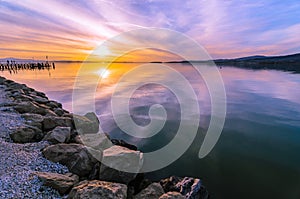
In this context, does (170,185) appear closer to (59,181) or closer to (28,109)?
(59,181)

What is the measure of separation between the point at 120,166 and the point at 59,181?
1354mm

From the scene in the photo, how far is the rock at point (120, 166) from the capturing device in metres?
4.34

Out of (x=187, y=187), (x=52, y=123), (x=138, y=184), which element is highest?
(x=52, y=123)

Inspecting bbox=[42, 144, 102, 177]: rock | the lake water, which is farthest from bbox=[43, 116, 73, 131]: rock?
the lake water

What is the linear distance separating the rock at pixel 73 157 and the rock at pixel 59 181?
1.54 feet

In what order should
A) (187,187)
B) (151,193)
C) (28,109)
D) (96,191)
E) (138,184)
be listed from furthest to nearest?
(28,109)
(138,184)
(187,187)
(151,193)
(96,191)

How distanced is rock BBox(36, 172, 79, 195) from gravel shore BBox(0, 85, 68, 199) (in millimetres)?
77

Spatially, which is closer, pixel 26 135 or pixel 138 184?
pixel 138 184

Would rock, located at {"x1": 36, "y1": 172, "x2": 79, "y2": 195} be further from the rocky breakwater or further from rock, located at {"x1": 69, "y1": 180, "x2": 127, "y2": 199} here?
rock, located at {"x1": 69, "y1": 180, "x2": 127, "y2": 199}

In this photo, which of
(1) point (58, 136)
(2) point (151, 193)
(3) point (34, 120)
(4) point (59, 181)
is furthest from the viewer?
(3) point (34, 120)

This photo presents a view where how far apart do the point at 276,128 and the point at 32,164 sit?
35.6 feet

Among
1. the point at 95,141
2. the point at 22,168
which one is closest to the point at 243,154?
the point at 95,141

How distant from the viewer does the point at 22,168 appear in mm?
4258

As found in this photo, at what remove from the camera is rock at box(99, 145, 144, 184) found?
4.34 metres
